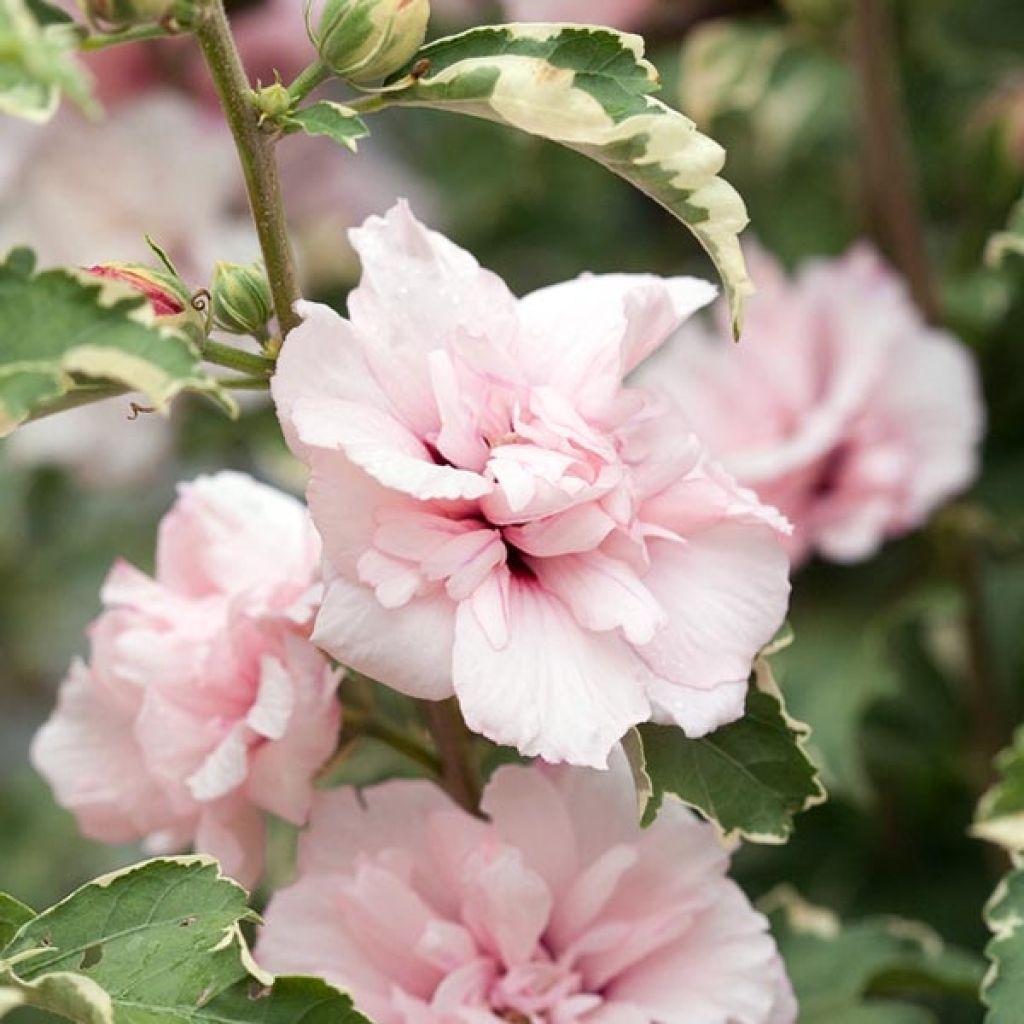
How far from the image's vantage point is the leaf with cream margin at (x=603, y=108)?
0.45 meters

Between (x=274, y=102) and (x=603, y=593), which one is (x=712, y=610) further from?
(x=274, y=102)

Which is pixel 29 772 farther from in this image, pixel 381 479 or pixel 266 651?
pixel 381 479

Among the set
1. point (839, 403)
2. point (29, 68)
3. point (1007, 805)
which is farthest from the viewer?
point (839, 403)

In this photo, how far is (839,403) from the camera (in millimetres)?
894

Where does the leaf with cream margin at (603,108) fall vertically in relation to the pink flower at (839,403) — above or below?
above

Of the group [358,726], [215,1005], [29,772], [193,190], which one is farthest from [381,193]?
[215,1005]

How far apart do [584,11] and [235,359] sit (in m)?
0.63

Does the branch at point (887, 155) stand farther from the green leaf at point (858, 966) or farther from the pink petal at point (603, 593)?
the pink petal at point (603, 593)

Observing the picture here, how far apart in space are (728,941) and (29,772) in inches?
37.4

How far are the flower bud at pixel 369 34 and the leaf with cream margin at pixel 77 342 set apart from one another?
0.09 metres

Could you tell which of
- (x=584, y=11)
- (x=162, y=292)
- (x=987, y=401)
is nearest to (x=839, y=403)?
(x=987, y=401)

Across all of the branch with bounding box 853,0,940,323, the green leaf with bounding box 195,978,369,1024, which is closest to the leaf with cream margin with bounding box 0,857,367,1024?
the green leaf with bounding box 195,978,369,1024

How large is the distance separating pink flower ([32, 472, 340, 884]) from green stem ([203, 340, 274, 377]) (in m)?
0.07

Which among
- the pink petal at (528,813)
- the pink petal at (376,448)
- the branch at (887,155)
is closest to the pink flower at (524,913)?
the pink petal at (528,813)
